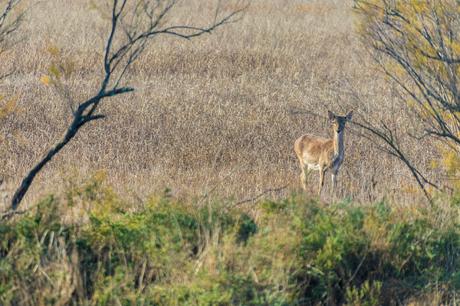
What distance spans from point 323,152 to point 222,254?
6.57m

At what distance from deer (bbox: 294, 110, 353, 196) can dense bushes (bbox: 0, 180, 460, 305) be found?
4729 mm

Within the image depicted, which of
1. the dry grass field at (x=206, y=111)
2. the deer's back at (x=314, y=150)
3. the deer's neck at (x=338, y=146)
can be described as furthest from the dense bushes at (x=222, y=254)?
the deer's back at (x=314, y=150)

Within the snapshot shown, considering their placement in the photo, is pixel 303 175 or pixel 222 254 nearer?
pixel 222 254

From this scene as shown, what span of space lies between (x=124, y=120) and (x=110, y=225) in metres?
8.20

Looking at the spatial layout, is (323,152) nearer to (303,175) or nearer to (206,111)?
(303,175)

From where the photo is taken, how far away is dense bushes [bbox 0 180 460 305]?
691 cm

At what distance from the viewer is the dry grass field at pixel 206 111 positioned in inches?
497

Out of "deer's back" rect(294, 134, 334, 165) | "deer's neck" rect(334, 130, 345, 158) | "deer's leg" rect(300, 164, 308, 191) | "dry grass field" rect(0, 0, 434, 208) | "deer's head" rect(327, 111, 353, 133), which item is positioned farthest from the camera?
"deer's back" rect(294, 134, 334, 165)

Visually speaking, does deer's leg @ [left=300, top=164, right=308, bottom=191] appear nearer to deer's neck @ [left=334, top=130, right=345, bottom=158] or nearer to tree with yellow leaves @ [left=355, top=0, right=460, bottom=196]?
deer's neck @ [left=334, top=130, right=345, bottom=158]

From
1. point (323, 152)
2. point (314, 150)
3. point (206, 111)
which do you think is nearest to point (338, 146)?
point (323, 152)

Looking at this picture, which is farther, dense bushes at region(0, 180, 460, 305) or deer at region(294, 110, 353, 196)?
deer at region(294, 110, 353, 196)

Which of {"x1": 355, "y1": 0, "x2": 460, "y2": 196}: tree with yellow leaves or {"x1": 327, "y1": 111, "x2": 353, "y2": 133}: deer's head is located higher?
{"x1": 355, "y1": 0, "x2": 460, "y2": 196}: tree with yellow leaves

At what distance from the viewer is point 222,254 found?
723cm

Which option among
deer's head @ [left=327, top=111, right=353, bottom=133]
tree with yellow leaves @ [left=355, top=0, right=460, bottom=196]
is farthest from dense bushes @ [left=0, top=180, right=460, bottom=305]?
deer's head @ [left=327, top=111, right=353, bottom=133]
